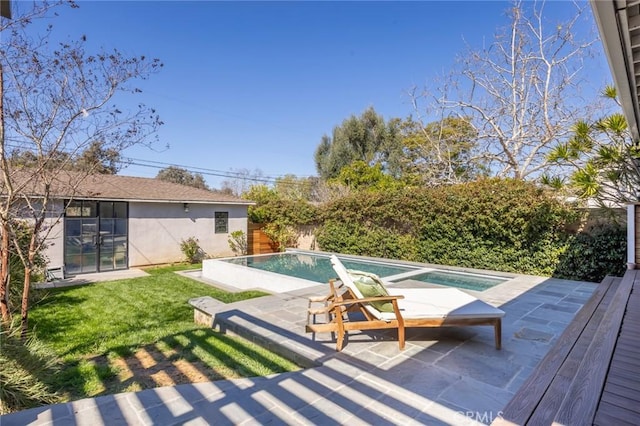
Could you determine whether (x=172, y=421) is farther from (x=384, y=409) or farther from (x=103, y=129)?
(x=103, y=129)

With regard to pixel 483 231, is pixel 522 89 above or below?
above

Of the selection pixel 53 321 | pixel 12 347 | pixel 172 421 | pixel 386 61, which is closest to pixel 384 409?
pixel 172 421

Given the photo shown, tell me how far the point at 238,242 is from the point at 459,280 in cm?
1161

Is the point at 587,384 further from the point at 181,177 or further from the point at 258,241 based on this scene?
the point at 181,177

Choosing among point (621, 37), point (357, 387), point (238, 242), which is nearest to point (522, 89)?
point (621, 37)

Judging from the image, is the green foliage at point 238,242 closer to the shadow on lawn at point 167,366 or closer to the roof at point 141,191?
the roof at point 141,191

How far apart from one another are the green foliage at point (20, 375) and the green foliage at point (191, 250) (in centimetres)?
1230

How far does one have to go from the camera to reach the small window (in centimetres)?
1706

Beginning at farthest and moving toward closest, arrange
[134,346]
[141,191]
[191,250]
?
[191,250] < [141,191] < [134,346]

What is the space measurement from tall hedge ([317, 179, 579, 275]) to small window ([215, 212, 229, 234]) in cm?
607

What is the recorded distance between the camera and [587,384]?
7.77 ft

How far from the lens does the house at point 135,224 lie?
12516 mm

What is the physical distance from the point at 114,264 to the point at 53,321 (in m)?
A: 7.63

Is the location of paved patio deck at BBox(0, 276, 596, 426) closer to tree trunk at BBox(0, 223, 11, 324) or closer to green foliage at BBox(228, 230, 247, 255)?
tree trunk at BBox(0, 223, 11, 324)
